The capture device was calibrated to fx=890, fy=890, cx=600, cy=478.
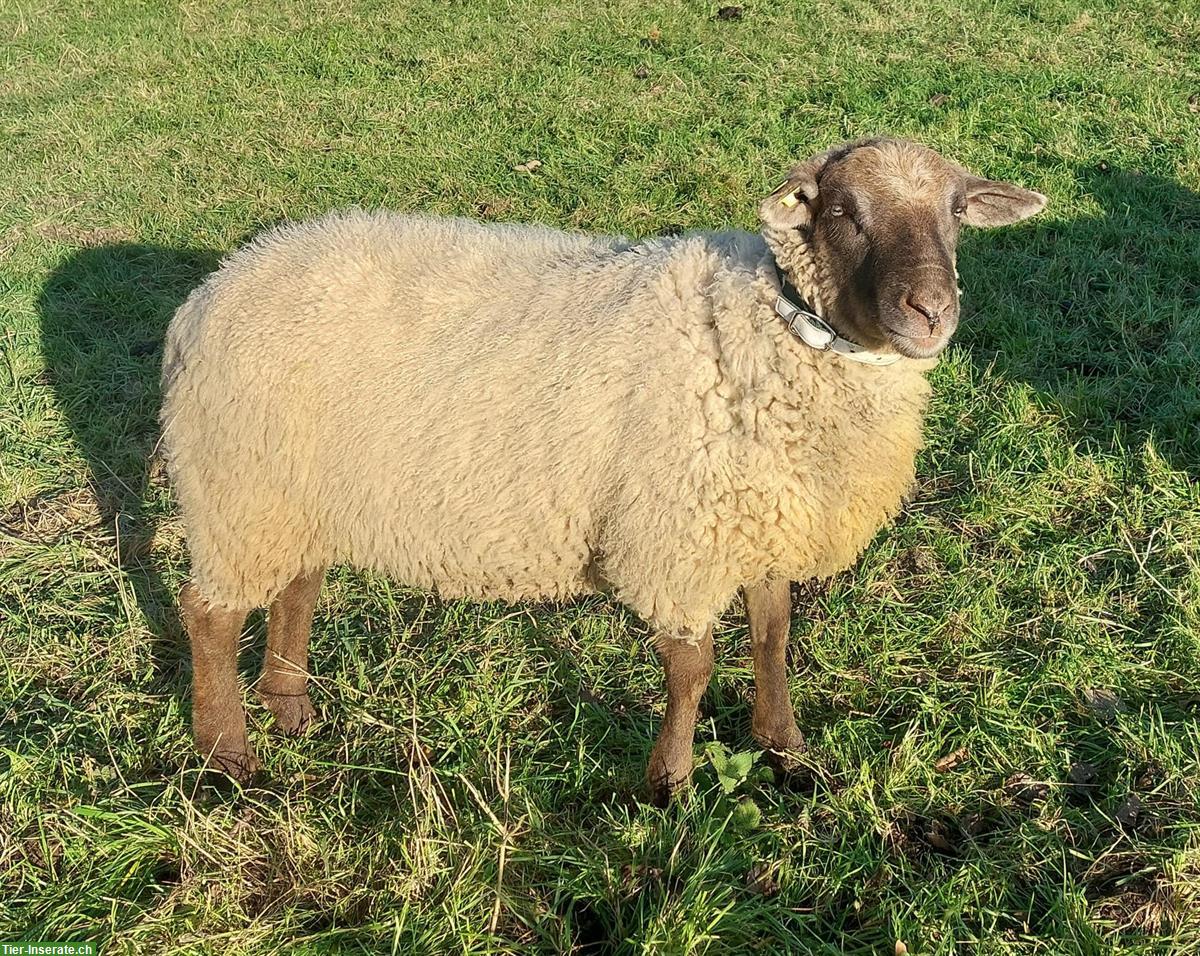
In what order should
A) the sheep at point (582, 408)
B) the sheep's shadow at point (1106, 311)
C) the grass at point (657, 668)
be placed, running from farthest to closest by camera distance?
the sheep's shadow at point (1106, 311)
the sheep at point (582, 408)
the grass at point (657, 668)

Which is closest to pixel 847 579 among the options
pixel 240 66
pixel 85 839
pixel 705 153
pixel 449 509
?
pixel 449 509

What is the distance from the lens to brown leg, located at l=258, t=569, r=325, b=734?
3.19 m

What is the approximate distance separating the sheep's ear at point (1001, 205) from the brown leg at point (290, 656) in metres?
2.54

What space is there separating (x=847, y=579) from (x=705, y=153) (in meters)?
3.86

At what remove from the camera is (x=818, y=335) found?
8.05ft

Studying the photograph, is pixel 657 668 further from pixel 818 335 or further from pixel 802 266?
pixel 802 266

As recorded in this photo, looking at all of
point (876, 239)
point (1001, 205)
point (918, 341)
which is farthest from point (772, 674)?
point (1001, 205)

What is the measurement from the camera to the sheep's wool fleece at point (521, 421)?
8.25ft

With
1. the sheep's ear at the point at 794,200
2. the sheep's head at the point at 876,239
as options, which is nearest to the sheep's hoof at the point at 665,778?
the sheep's head at the point at 876,239

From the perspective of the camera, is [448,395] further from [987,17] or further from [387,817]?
[987,17]

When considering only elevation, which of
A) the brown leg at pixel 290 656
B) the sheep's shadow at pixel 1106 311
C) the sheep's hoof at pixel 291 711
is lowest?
the sheep's hoof at pixel 291 711

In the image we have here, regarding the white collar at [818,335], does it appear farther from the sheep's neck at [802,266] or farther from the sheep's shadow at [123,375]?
the sheep's shadow at [123,375]

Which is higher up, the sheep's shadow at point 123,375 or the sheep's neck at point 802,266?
the sheep's neck at point 802,266

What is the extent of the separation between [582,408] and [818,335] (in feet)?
2.29
